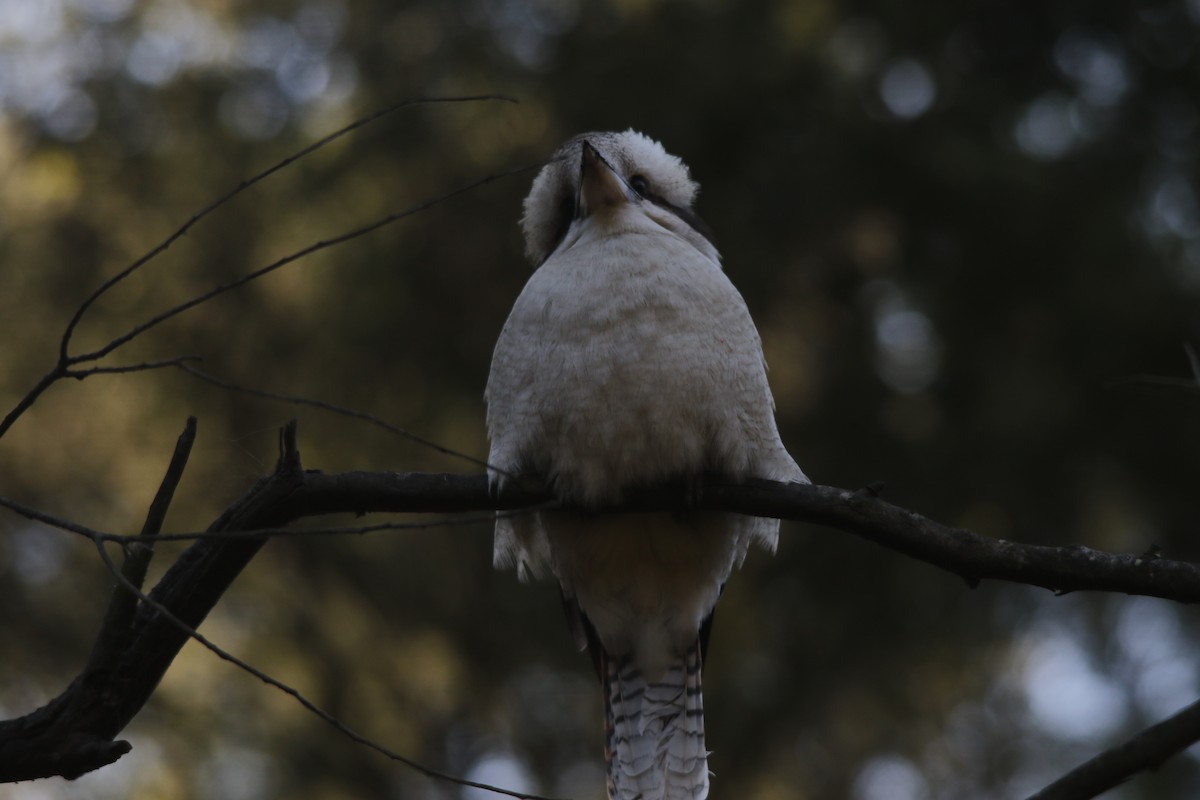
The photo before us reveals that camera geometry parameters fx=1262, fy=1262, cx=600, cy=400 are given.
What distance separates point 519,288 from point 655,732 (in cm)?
373

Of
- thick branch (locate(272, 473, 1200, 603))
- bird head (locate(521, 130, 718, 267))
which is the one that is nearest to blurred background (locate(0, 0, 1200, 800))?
bird head (locate(521, 130, 718, 267))

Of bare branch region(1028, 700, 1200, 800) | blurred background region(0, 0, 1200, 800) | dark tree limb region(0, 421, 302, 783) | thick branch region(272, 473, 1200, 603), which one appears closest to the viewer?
bare branch region(1028, 700, 1200, 800)

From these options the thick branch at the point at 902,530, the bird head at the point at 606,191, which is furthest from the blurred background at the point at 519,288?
the thick branch at the point at 902,530


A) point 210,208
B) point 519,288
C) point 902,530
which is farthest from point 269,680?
point 519,288

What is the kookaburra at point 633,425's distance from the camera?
2654 millimetres


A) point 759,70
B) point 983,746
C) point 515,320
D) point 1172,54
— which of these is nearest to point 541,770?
point 983,746

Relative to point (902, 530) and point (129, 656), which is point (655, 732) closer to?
point (902, 530)

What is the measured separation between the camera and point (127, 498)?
21.5ft

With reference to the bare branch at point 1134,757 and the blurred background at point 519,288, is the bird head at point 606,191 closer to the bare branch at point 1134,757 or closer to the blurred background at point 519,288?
the bare branch at point 1134,757

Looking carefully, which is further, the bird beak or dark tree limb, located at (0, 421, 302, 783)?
the bird beak

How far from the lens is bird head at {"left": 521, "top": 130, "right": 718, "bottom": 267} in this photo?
10.3 ft

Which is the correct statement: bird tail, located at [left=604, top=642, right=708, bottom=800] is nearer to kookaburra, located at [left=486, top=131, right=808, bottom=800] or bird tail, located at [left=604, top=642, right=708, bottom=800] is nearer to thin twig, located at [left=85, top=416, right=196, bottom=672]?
kookaburra, located at [left=486, top=131, right=808, bottom=800]

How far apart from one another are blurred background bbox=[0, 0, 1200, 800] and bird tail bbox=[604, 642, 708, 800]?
10.9ft

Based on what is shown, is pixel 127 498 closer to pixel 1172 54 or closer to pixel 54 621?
pixel 54 621
